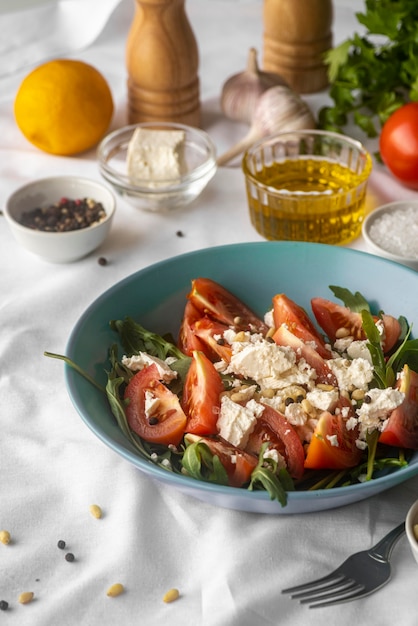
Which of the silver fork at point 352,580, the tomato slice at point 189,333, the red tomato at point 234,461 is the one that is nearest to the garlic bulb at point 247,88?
the tomato slice at point 189,333

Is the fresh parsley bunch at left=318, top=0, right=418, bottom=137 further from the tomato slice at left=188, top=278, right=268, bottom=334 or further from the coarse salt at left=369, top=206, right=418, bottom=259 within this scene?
the tomato slice at left=188, top=278, right=268, bottom=334

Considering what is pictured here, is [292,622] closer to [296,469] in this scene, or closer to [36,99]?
[296,469]

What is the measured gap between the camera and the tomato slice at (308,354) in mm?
1377

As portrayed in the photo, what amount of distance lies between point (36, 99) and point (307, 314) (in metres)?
0.97

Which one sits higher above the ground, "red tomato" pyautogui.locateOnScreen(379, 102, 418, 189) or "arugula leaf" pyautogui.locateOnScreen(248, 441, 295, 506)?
"arugula leaf" pyautogui.locateOnScreen(248, 441, 295, 506)

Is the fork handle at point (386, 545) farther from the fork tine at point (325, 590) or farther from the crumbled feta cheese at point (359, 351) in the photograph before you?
the crumbled feta cheese at point (359, 351)

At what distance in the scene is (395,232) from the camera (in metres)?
1.79

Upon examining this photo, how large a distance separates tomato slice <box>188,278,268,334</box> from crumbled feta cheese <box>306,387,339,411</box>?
252 mm

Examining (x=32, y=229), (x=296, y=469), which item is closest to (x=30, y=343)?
(x=32, y=229)

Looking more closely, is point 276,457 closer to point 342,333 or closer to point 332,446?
point 332,446

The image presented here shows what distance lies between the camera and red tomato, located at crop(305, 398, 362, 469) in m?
1.22

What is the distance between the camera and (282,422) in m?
1.28

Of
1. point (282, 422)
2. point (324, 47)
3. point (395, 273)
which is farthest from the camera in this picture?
point (324, 47)

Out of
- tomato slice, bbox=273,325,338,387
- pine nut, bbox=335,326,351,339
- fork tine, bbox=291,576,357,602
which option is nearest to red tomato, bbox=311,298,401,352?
pine nut, bbox=335,326,351,339
